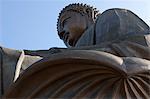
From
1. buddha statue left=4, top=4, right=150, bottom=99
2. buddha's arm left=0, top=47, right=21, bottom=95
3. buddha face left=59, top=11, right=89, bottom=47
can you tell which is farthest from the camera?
buddha face left=59, top=11, right=89, bottom=47

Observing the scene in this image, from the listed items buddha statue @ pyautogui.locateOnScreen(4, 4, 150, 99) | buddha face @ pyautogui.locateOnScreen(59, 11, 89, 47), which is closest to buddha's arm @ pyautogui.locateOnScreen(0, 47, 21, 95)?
buddha statue @ pyautogui.locateOnScreen(4, 4, 150, 99)

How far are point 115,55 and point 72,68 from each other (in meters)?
0.42

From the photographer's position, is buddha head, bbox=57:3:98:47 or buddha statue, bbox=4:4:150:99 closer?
buddha statue, bbox=4:4:150:99

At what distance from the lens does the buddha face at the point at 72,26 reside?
19.5ft

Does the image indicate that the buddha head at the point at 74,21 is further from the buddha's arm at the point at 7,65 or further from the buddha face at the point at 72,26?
the buddha's arm at the point at 7,65

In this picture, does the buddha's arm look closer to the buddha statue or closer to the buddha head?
the buddha statue

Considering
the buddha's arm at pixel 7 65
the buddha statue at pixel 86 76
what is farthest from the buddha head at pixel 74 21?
the buddha statue at pixel 86 76

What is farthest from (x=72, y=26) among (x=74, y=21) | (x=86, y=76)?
(x=86, y=76)

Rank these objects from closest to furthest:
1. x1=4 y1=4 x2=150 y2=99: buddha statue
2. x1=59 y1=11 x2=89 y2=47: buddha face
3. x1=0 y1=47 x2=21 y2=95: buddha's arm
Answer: x1=4 y1=4 x2=150 y2=99: buddha statue, x1=0 y1=47 x2=21 y2=95: buddha's arm, x1=59 y1=11 x2=89 y2=47: buddha face

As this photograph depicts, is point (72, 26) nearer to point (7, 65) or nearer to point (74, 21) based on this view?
point (74, 21)

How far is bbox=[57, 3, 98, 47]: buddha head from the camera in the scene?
5.96 meters

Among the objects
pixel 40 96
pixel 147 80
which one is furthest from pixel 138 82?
pixel 40 96

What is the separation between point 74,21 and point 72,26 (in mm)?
83

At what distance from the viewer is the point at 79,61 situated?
4.39 m
